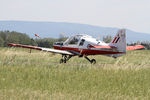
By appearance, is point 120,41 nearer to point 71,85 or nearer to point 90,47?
point 90,47

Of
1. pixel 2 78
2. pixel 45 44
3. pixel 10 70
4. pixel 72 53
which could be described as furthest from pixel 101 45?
pixel 45 44

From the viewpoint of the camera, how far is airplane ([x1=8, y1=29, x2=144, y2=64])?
21672 millimetres

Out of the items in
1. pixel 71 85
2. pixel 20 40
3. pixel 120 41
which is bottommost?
pixel 20 40

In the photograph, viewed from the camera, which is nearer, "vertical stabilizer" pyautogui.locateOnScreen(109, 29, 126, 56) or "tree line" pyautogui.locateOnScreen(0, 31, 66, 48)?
"vertical stabilizer" pyautogui.locateOnScreen(109, 29, 126, 56)

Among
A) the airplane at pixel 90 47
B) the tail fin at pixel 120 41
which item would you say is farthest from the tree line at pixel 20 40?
the tail fin at pixel 120 41

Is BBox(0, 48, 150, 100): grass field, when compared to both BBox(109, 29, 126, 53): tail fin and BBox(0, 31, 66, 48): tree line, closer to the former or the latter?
BBox(109, 29, 126, 53): tail fin

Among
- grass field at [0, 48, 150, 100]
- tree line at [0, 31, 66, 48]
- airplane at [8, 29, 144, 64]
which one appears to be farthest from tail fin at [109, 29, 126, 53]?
tree line at [0, 31, 66, 48]

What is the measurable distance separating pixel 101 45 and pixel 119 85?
39.6 feet

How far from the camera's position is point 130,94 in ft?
29.8

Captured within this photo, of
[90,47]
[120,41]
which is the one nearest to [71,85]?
[120,41]

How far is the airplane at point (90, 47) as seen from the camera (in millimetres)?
21672

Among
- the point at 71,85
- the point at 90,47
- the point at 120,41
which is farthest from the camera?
the point at 90,47

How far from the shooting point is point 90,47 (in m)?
22.4

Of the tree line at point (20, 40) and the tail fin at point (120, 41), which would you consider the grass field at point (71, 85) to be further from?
the tree line at point (20, 40)
